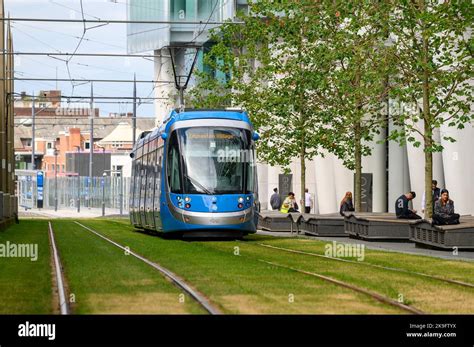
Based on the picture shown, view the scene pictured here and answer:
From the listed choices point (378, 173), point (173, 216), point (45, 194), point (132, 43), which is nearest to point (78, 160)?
point (45, 194)

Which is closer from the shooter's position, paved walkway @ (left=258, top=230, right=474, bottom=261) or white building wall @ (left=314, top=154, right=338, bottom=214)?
paved walkway @ (left=258, top=230, right=474, bottom=261)

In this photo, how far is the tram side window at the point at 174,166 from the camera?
3275cm

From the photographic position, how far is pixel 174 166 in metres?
32.9

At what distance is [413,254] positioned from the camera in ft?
87.1

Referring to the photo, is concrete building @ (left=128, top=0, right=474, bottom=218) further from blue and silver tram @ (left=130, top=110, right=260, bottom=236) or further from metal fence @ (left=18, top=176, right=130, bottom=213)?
metal fence @ (left=18, top=176, right=130, bottom=213)

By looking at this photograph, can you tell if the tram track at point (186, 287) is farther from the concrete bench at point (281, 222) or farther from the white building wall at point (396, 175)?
the white building wall at point (396, 175)

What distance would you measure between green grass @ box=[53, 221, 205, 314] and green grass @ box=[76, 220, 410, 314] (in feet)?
1.53

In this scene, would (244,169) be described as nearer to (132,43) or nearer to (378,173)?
(378,173)

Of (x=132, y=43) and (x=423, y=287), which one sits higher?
(x=132, y=43)

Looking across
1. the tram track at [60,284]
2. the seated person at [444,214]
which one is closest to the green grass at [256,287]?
the tram track at [60,284]

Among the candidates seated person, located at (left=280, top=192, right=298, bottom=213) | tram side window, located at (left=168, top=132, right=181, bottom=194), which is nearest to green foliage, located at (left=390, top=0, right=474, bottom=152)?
tram side window, located at (left=168, top=132, right=181, bottom=194)

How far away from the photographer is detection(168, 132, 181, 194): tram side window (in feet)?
107

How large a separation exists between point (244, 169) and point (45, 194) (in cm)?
9431

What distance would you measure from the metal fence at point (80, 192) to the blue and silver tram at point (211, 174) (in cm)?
5520
